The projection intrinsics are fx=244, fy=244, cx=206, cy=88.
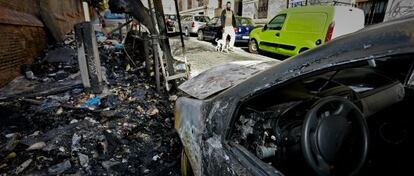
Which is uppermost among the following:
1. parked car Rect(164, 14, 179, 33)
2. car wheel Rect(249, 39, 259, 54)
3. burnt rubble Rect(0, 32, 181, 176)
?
parked car Rect(164, 14, 179, 33)

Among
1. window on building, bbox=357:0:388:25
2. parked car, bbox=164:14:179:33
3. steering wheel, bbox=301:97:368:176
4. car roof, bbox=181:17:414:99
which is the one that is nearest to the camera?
car roof, bbox=181:17:414:99

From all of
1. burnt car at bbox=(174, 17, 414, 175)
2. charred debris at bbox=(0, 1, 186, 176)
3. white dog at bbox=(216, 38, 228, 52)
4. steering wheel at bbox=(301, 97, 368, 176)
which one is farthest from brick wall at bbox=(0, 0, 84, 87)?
white dog at bbox=(216, 38, 228, 52)

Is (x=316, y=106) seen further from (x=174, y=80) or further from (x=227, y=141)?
(x=174, y=80)

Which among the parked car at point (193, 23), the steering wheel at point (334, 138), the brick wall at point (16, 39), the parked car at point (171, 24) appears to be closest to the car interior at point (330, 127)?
the steering wheel at point (334, 138)

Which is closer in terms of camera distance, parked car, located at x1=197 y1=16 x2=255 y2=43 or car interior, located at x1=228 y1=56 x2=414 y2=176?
car interior, located at x1=228 y1=56 x2=414 y2=176

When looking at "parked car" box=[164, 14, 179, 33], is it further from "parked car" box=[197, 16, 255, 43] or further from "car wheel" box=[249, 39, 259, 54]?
"car wheel" box=[249, 39, 259, 54]

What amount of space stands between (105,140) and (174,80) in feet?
8.04

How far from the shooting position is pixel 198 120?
179cm

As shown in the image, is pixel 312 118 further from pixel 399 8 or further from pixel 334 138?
pixel 399 8

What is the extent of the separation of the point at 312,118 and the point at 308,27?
697 centimetres

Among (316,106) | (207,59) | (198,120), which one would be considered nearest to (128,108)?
(198,120)

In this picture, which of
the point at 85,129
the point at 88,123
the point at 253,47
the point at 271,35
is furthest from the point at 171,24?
the point at 85,129

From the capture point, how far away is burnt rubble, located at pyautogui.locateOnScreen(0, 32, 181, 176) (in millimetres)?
2869

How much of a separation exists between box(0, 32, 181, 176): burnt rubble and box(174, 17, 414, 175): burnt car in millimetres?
1275
